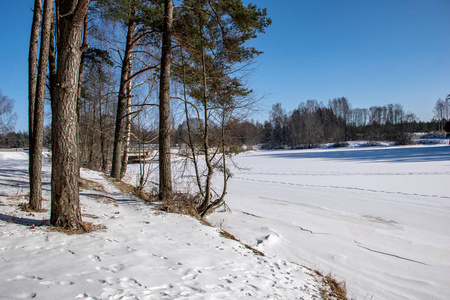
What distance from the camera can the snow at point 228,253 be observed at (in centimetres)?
246

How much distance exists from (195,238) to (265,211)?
4210 millimetres

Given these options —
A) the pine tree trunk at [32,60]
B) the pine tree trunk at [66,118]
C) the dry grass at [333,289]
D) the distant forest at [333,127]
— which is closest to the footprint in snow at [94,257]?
Answer: the pine tree trunk at [66,118]

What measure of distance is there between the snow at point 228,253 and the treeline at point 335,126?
4238cm

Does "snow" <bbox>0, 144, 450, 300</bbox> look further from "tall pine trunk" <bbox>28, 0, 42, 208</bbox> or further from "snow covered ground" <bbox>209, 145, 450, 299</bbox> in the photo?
"tall pine trunk" <bbox>28, 0, 42, 208</bbox>

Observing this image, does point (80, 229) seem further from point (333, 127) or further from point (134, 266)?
point (333, 127)

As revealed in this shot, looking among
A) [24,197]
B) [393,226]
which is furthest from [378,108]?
[24,197]

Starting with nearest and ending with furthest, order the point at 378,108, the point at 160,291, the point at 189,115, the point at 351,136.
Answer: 1. the point at 160,291
2. the point at 189,115
3. the point at 351,136
4. the point at 378,108

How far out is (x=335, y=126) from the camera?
69.1 m

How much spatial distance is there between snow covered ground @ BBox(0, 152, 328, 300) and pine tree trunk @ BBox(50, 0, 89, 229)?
427mm

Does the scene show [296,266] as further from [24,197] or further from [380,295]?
[24,197]

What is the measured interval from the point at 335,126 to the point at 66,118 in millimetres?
→ 73196

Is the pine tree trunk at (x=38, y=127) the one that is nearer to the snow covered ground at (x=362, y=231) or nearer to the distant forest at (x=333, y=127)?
the snow covered ground at (x=362, y=231)

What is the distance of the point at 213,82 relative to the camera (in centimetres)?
692

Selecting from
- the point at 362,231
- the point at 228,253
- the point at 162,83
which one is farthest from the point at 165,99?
the point at 362,231
